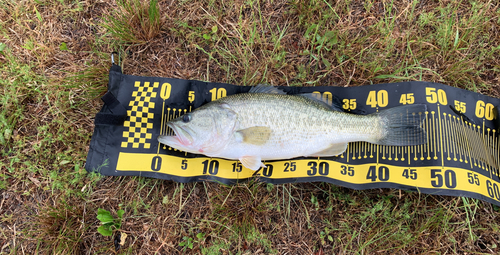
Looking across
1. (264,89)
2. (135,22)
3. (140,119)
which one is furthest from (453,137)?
(135,22)

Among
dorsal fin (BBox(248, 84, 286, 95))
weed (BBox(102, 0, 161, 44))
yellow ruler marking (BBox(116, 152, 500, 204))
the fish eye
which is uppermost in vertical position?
weed (BBox(102, 0, 161, 44))

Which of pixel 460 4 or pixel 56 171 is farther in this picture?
pixel 460 4

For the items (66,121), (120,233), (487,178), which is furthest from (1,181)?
(487,178)

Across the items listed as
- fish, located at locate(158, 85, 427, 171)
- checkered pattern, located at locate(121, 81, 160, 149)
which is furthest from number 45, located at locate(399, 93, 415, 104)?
checkered pattern, located at locate(121, 81, 160, 149)

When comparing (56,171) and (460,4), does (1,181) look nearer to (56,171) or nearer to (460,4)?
(56,171)

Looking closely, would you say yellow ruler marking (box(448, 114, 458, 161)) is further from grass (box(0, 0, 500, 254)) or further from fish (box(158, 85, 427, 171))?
grass (box(0, 0, 500, 254))

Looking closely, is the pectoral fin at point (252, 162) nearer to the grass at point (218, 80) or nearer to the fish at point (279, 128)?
the fish at point (279, 128)
